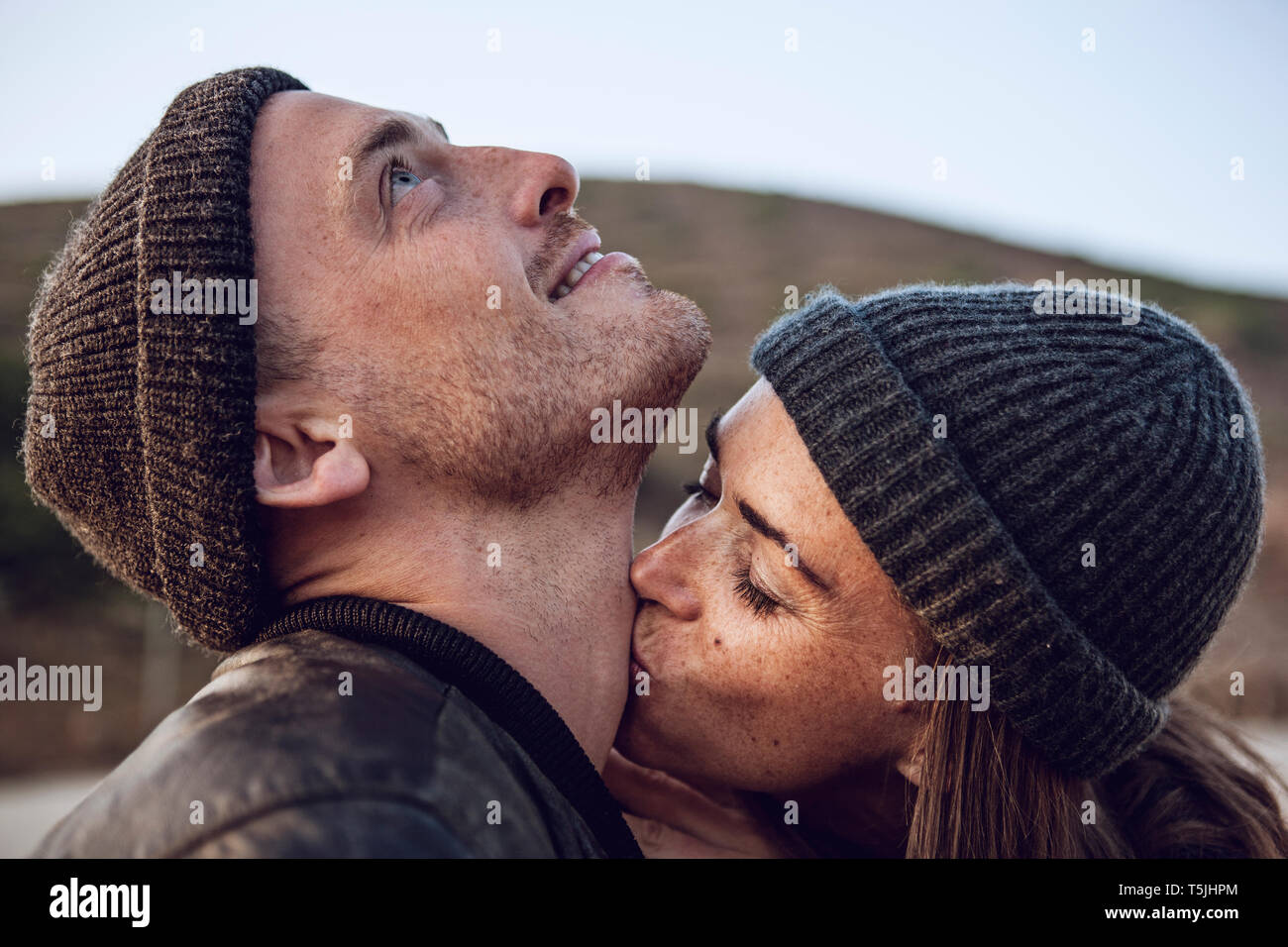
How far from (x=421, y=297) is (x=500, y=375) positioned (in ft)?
0.92

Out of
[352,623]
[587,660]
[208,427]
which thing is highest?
[208,427]

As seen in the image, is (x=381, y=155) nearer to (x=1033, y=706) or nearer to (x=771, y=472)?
(x=771, y=472)

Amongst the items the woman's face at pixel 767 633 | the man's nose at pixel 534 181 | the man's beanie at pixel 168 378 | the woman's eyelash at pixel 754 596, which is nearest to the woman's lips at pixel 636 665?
the woman's face at pixel 767 633

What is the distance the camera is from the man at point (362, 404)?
211cm

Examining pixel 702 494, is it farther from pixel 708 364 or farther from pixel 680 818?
pixel 708 364

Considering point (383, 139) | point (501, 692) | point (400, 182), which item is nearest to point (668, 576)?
point (501, 692)

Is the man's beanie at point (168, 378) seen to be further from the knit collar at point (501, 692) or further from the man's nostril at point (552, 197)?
the man's nostril at point (552, 197)

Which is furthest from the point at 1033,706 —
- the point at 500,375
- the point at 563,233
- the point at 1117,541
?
the point at 563,233

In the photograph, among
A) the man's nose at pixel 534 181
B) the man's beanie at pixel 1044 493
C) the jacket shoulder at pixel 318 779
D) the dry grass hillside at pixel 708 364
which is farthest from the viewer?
the dry grass hillside at pixel 708 364

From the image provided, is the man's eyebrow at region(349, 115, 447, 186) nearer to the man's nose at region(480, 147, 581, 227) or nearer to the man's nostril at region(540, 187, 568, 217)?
the man's nose at region(480, 147, 581, 227)

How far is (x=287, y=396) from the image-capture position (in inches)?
89.6

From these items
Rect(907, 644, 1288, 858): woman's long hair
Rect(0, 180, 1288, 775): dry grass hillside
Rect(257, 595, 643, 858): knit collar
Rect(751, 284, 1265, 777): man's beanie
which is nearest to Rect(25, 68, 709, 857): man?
Rect(257, 595, 643, 858): knit collar

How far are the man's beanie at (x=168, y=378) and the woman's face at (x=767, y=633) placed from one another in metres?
1.04

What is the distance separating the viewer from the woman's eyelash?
2305mm
